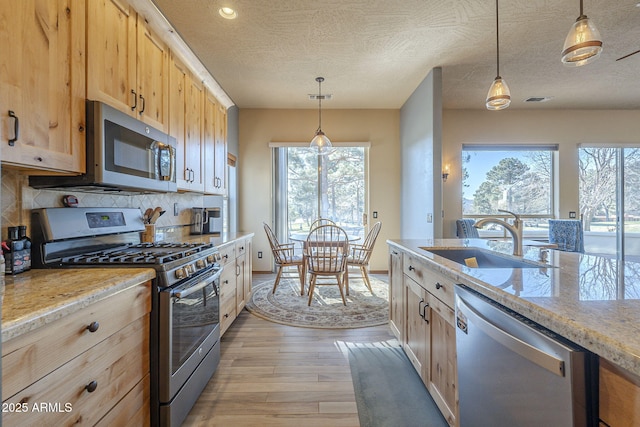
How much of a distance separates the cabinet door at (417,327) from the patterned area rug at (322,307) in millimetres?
815

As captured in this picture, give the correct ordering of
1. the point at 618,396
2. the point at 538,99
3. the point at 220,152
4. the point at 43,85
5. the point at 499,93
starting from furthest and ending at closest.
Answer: the point at 538,99 < the point at 220,152 < the point at 499,93 < the point at 43,85 < the point at 618,396

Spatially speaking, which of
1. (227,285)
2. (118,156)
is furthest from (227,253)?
(118,156)

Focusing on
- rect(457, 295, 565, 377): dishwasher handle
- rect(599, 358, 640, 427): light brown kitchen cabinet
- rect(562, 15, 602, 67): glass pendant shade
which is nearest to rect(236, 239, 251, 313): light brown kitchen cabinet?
rect(457, 295, 565, 377): dishwasher handle

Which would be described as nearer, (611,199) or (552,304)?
(552,304)

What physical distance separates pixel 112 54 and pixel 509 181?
5.45 metres

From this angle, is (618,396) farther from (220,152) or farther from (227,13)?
(220,152)

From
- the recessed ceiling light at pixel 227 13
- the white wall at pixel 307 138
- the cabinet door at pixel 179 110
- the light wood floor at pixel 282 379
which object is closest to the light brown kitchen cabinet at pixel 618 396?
the light wood floor at pixel 282 379

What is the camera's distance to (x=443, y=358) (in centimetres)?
137

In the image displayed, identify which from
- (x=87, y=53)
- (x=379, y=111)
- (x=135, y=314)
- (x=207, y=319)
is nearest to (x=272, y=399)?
(x=207, y=319)

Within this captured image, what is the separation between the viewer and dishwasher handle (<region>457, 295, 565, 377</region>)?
0.68m

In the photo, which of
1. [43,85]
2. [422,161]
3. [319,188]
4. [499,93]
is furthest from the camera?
[319,188]

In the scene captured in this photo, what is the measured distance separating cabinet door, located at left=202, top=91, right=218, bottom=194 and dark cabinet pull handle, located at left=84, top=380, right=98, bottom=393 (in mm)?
1933

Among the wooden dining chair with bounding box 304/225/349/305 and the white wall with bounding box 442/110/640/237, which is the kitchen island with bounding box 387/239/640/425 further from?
the white wall with bounding box 442/110/640/237

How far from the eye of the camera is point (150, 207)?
227cm
